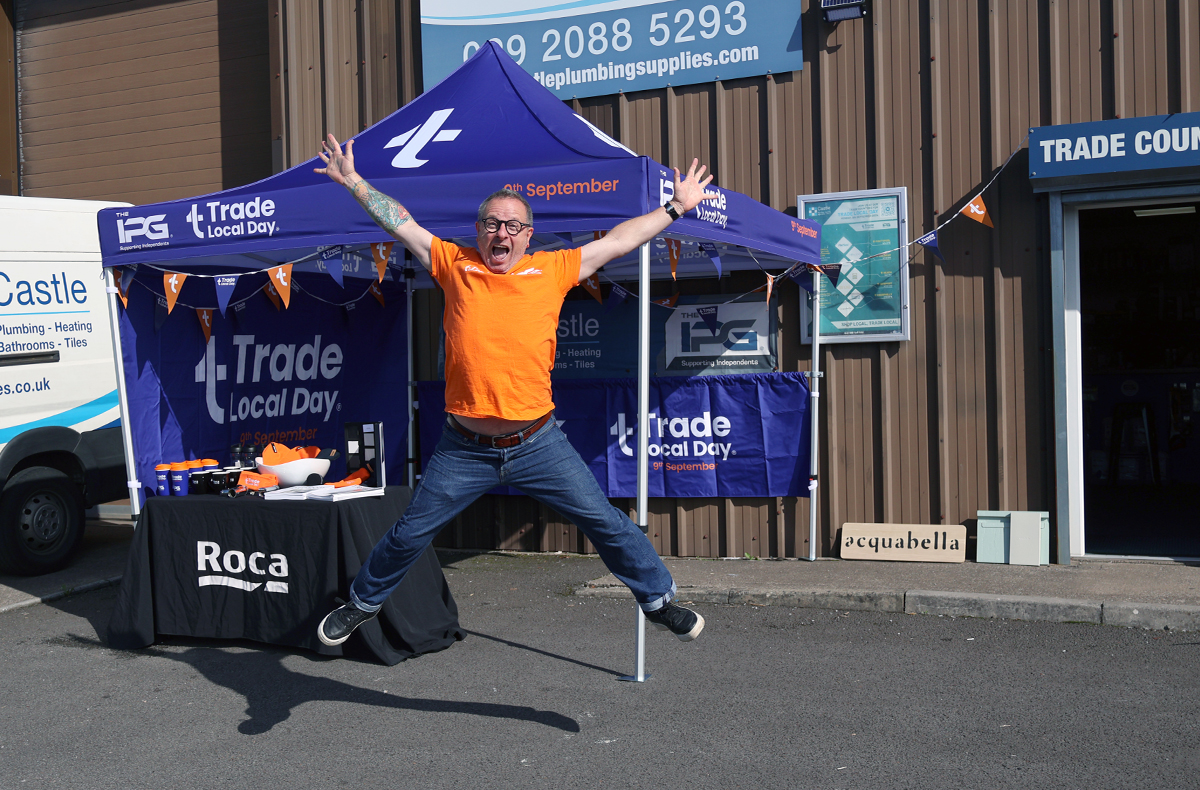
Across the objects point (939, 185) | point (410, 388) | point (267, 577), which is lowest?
point (267, 577)

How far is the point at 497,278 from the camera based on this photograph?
13.3 ft

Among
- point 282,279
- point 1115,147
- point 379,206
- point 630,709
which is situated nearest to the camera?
point 379,206

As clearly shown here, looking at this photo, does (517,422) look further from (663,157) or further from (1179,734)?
(663,157)

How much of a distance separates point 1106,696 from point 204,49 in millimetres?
10559

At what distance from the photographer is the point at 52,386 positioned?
8.06 meters

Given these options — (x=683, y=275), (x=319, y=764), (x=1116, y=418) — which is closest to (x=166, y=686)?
(x=319, y=764)

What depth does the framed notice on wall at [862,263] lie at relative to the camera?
7.87 meters

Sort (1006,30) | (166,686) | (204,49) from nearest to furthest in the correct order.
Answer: (166,686) → (1006,30) → (204,49)

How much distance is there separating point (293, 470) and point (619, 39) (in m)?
4.53

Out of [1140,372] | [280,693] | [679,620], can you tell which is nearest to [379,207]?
[679,620]

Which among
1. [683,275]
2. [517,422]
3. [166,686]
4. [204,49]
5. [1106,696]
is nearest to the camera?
[517,422]

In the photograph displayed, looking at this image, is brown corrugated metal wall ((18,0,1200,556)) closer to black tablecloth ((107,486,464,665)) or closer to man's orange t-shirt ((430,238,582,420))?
black tablecloth ((107,486,464,665))

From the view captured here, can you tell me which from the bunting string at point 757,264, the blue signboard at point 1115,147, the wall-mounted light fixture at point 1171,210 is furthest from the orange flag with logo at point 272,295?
the wall-mounted light fixture at point 1171,210

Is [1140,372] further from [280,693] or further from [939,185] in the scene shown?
[280,693]
